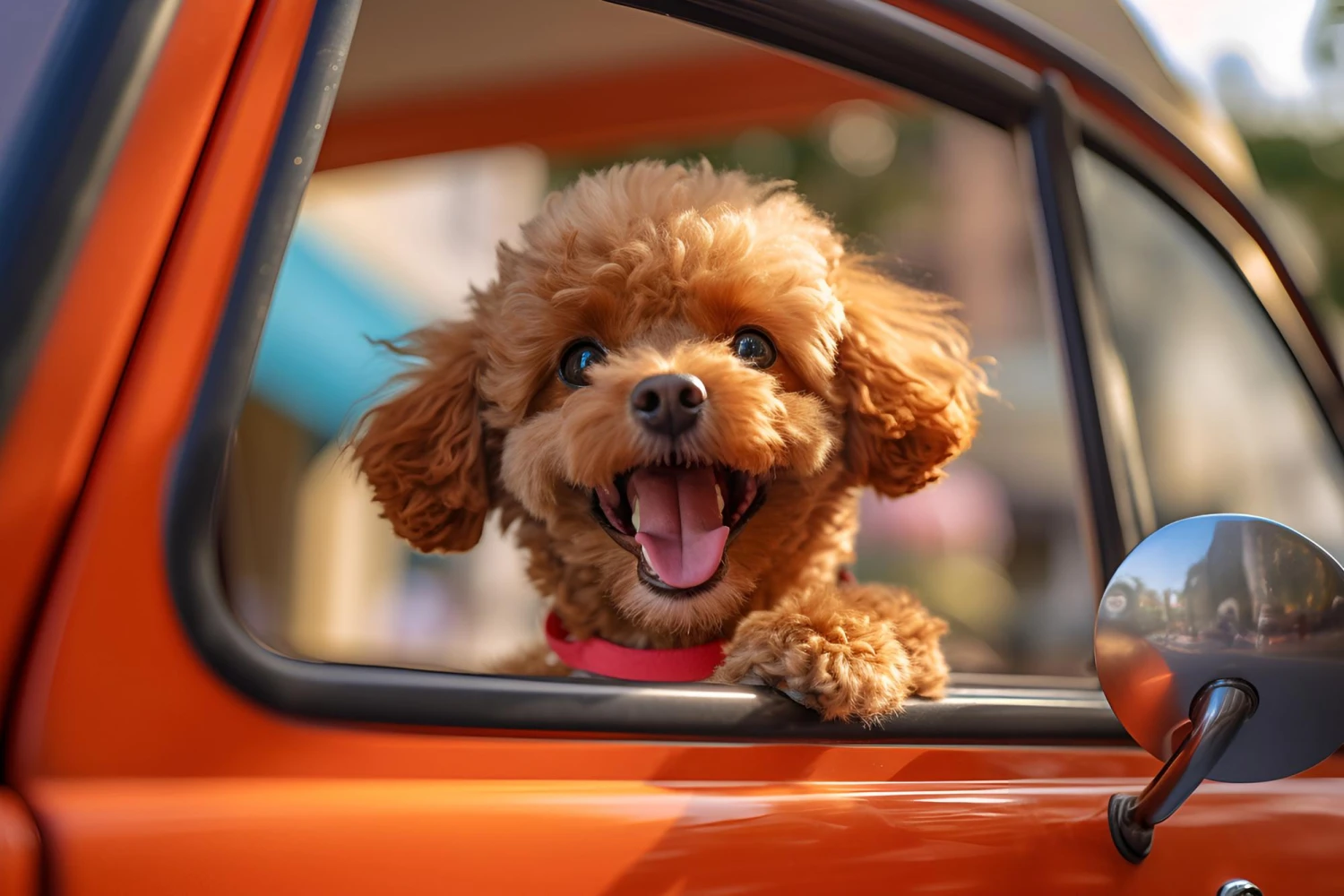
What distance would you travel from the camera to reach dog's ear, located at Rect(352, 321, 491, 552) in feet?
6.83

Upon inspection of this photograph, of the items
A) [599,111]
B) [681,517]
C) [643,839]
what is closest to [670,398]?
[681,517]

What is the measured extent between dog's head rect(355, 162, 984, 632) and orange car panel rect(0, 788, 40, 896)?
1.02 metres

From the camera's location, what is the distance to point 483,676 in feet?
3.95

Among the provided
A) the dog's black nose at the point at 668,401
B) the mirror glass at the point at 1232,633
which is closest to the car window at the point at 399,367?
the dog's black nose at the point at 668,401

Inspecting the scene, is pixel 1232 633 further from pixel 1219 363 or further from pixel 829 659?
pixel 1219 363

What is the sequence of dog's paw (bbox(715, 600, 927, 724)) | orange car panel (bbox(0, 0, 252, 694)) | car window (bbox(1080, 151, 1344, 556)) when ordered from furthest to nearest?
car window (bbox(1080, 151, 1344, 556)), dog's paw (bbox(715, 600, 927, 724)), orange car panel (bbox(0, 0, 252, 694))

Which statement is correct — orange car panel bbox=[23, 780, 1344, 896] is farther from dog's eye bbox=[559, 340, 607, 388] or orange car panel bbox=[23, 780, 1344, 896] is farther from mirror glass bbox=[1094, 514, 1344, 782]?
dog's eye bbox=[559, 340, 607, 388]

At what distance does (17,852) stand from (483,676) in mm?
459

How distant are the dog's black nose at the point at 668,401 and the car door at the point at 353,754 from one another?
1.71ft

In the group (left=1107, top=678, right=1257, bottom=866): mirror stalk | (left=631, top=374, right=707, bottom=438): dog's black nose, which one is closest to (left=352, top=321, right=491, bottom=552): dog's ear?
(left=631, top=374, right=707, bottom=438): dog's black nose

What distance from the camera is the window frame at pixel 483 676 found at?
1.06 meters

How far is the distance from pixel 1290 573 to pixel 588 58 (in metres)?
2.59

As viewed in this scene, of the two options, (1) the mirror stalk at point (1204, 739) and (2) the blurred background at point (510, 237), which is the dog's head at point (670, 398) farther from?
(1) the mirror stalk at point (1204, 739)

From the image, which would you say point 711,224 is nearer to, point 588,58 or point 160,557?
point 160,557
